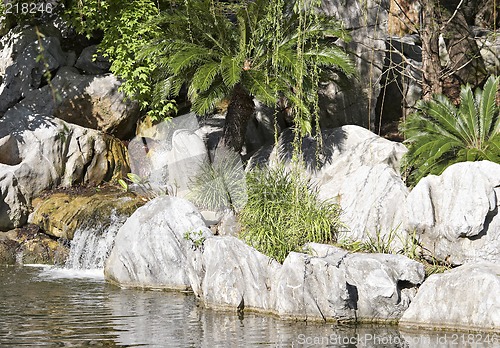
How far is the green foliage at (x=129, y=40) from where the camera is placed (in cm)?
1634

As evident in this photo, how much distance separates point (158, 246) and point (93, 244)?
100 inches

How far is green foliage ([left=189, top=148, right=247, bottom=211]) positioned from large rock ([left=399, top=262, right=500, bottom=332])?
446 cm

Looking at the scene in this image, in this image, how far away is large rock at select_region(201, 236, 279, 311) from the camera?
9.87m

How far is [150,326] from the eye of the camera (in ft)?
28.9

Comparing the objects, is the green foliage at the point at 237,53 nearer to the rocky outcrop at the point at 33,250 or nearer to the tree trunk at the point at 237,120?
the tree trunk at the point at 237,120

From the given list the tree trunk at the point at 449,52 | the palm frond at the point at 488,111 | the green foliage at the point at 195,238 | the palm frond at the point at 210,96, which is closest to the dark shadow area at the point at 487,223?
the palm frond at the point at 488,111

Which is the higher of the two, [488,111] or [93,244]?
[488,111]

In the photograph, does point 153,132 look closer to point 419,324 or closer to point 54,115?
point 54,115

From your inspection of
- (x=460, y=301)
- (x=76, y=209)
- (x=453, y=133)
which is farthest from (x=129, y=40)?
(x=460, y=301)

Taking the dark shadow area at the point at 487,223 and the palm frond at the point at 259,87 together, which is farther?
the palm frond at the point at 259,87

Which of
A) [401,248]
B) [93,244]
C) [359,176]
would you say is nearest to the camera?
[401,248]

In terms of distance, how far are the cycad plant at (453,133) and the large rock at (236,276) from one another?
343 cm

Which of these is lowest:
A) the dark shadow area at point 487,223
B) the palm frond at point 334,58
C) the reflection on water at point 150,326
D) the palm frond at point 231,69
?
the reflection on water at point 150,326

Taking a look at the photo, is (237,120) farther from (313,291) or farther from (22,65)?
(313,291)
